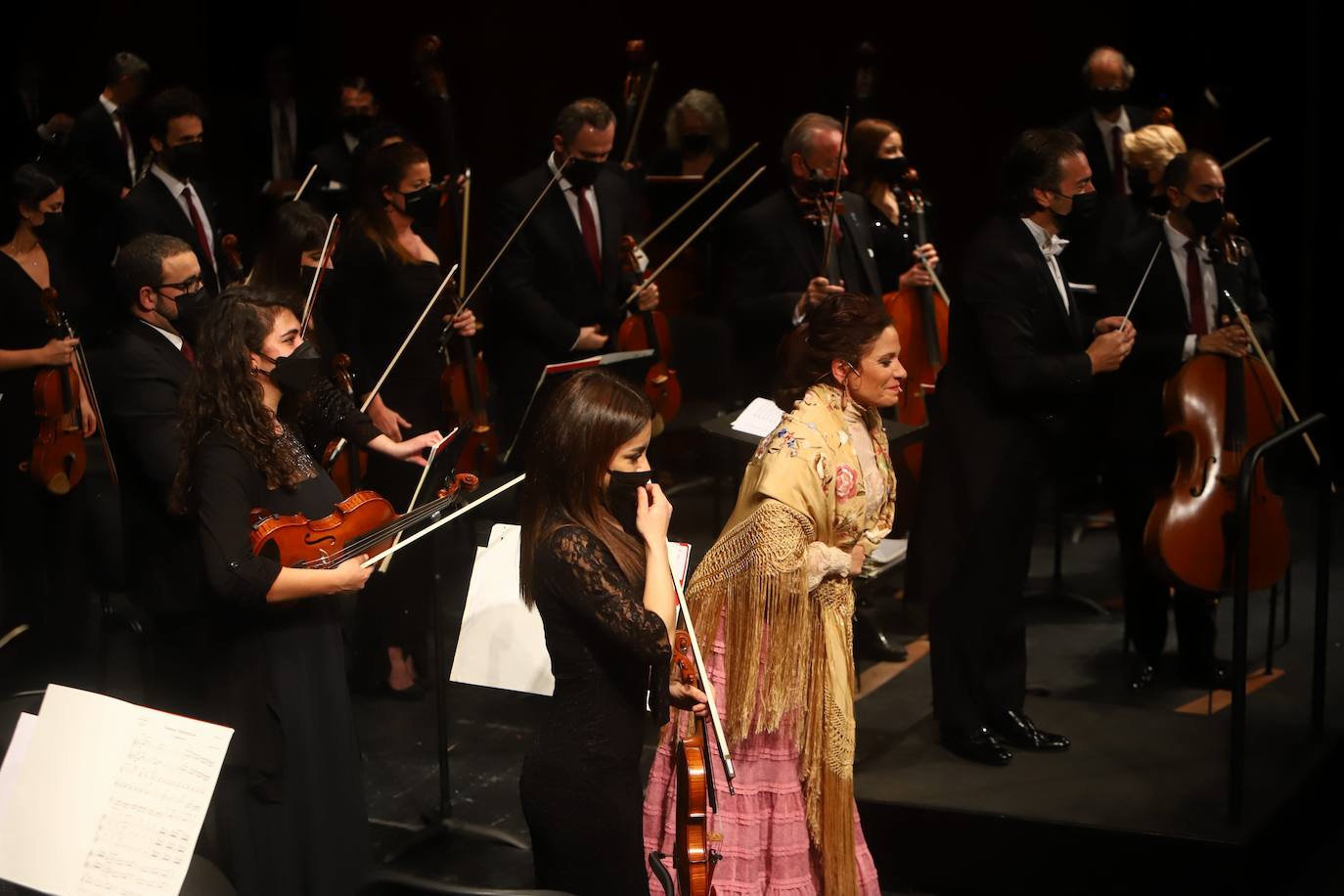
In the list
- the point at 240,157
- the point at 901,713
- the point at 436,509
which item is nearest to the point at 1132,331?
the point at 901,713

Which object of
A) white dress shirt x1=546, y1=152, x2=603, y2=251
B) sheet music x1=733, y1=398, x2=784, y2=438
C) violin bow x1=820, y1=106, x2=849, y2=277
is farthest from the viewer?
white dress shirt x1=546, y1=152, x2=603, y2=251

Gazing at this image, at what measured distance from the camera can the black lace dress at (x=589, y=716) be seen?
259cm

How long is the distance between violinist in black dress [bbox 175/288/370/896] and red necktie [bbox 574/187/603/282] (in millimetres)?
2114

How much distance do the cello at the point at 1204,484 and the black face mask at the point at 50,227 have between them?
321 centimetres

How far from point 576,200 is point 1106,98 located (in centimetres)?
232

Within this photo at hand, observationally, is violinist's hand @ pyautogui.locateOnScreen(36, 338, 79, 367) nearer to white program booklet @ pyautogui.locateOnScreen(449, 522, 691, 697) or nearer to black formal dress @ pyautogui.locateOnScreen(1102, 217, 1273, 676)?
white program booklet @ pyautogui.locateOnScreen(449, 522, 691, 697)

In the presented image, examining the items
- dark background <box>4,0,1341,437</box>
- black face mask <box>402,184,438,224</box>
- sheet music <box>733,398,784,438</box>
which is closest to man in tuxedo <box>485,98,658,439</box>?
black face mask <box>402,184,438,224</box>

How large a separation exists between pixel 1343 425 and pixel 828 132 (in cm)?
309

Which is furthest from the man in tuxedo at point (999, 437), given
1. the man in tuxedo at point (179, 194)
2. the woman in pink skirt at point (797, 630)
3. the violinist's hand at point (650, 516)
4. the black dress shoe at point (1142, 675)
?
the man in tuxedo at point (179, 194)

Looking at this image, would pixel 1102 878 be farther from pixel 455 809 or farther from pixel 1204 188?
pixel 1204 188

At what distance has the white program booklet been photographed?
3.10m

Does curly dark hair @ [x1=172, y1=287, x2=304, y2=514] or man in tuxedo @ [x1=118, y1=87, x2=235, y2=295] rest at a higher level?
man in tuxedo @ [x1=118, y1=87, x2=235, y2=295]

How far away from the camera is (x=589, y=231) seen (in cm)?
512

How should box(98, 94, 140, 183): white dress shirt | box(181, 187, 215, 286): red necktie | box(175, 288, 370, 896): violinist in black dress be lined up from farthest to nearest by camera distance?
box(98, 94, 140, 183): white dress shirt
box(181, 187, 215, 286): red necktie
box(175, 288, 370, 896): violinist in black dress
